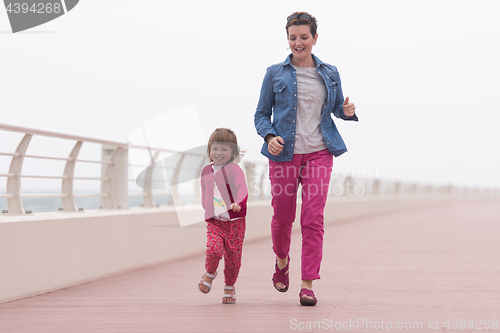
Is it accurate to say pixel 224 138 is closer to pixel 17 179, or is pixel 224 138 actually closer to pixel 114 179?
pixel 17 179

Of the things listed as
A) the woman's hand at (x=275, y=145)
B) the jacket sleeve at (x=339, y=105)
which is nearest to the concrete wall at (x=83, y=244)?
the woman's hand at (x=275, y=145)

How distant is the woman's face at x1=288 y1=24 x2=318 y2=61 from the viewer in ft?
14.3

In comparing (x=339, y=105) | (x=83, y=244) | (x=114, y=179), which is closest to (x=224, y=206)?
(x=339, y=105)

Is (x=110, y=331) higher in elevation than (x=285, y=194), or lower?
lower

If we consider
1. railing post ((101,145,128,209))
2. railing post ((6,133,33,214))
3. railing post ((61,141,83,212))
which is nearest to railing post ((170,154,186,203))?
railing post ((101,145,128,209))

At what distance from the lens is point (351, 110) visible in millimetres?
4465

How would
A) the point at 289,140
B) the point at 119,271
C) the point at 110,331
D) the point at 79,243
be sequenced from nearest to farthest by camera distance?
1. the point at 110,331
2. the point at 289,140
3. the point at 79,243
4. the point at 119,271

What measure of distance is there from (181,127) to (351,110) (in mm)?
3982

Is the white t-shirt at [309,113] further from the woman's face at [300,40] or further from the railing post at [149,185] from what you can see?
the railing post at [149,185]

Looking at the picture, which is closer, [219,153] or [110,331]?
[110,331]

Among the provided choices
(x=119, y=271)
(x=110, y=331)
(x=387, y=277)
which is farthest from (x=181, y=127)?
(x=110, y=331)

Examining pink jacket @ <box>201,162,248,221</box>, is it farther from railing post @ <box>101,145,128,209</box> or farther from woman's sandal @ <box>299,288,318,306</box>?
railing post @ <box>101,145,128,209</box>

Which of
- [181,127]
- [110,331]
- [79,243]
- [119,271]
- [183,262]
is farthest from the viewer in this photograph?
[181,127]

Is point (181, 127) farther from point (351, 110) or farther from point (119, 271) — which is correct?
point (351, 110)
